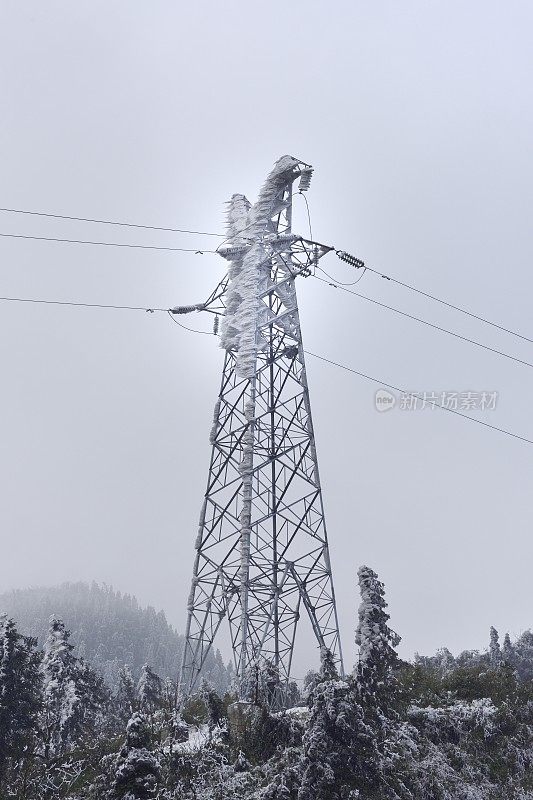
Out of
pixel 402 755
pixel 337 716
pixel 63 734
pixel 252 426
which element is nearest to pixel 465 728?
pixel 402 755

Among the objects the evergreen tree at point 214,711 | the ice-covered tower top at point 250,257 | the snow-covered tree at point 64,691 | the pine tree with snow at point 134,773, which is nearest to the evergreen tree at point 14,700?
the evergreen tree at point 214,711

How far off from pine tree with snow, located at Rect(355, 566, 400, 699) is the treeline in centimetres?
3

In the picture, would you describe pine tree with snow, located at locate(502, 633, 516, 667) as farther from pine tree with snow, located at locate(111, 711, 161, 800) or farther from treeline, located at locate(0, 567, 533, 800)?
pine tree with snow, located at locate(111, 711, 161, 800)

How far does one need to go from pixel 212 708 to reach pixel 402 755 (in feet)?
14.6

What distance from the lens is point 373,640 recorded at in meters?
14.9

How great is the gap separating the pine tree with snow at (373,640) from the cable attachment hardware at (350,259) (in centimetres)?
971

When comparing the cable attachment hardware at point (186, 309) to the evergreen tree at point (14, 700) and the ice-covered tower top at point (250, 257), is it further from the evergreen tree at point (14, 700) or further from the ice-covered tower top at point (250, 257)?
the evergreen tree at point (14, 700)

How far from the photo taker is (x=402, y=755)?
1283 centimetres

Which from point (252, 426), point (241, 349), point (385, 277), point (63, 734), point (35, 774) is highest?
point (385, 277)

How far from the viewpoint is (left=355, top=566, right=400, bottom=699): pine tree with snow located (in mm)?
13938

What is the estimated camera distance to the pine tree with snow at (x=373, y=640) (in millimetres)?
13938

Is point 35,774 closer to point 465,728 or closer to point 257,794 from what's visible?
point 257,794

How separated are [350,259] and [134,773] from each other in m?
15.5

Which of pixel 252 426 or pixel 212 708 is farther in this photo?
pixel 252 426
